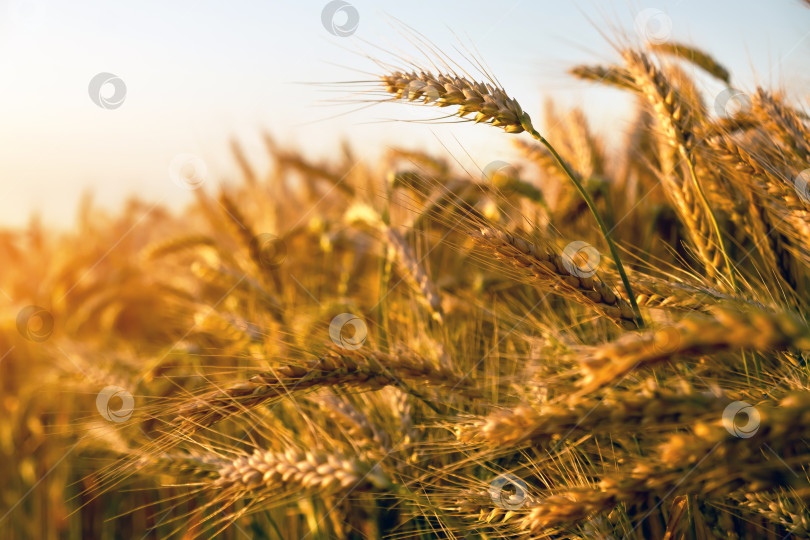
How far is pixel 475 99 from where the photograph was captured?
1.03 m

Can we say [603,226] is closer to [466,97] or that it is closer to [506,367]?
[466,97]

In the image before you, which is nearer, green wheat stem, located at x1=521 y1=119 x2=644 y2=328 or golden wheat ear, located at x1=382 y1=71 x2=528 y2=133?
green wheat stem, located at x1=521 y1=119 x2=644 y2=328

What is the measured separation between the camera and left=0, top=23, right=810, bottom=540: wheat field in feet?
2.15

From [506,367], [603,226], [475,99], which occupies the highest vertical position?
[475,99]

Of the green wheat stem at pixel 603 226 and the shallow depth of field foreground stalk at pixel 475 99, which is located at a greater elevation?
the shallow depth of field foreground stalk at pixel 475 99

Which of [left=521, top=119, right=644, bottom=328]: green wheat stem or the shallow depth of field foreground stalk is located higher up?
the shallow depth of field foreground stalk

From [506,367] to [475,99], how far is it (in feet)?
2.60

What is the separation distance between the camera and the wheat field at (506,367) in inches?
25.8

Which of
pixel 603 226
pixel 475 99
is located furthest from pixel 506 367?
pixel 475 99

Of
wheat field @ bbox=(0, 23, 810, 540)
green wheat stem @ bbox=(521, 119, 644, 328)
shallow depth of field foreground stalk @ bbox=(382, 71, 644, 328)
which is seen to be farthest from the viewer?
shallow depth of field foreground stalk @ bbox=(382, 71, 644, 328)

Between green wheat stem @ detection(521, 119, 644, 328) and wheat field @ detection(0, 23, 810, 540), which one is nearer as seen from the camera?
wheat field @ detection(0, 23, 810, 540)

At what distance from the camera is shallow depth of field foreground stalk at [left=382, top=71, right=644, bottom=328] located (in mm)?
998

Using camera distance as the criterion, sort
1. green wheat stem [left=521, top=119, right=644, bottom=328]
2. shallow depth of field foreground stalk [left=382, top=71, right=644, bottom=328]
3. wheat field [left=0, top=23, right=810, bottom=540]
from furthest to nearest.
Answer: shallow depth of field foreground stalk [left=382, top=71, right=644, bottom=328]
green wheat stem [left=521, top=119, right=644, bottom=328]
wheat field [left=0, top=23, right=810, bottom=540]

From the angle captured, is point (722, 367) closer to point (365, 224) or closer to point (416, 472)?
point (416, 472)
